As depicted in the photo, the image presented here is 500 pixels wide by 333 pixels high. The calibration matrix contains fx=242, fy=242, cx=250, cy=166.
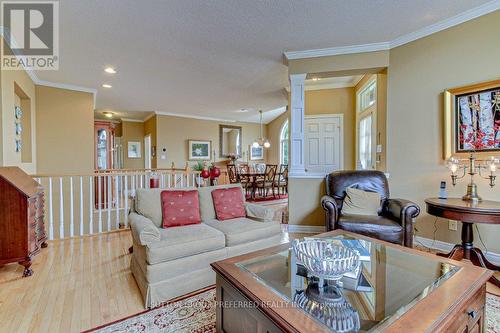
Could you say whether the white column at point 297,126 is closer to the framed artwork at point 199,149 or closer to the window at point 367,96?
the window at point 367,96

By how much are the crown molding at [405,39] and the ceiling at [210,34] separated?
9 centimetres

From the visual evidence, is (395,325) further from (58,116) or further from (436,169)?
(58,116)

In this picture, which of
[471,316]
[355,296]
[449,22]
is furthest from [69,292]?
[449,22]

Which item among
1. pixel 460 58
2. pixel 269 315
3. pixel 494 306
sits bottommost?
pixel 494 306

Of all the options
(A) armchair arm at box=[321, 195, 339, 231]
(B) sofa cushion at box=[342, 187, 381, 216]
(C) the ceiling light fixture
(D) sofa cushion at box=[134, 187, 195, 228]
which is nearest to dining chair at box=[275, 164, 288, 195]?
(C) the ceiling light fixture

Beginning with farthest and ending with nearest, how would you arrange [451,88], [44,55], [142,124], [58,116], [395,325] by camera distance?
[142,124] < [58,116] < [44,55] < [451,88] < [395,325]

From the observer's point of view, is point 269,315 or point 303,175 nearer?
point 269,315

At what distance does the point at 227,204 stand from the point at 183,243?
33.5 inches

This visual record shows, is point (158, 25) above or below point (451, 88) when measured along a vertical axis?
above

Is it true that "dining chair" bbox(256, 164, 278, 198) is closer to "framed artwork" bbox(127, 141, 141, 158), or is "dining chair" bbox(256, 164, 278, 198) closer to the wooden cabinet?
"framed artwork" bbox(127, 141, 141, 158)

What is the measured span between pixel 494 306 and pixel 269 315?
2041 mm

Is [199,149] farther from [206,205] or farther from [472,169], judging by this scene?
[472,169]

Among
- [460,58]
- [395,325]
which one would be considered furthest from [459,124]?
[395,325]

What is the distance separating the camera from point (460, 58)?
281 centimetres
